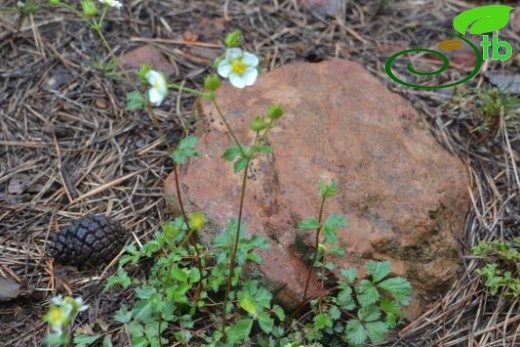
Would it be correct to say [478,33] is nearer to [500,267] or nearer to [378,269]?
[500,267]

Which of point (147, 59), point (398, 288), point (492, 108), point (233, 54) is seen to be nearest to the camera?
point (233, 54)

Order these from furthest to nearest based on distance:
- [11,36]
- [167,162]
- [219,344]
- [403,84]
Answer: [11,36]
[403,84]
[167,162]
[219,344]

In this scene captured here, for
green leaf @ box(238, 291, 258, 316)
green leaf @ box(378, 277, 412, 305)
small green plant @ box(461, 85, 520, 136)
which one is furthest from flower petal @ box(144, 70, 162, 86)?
small green plant @ box(461, 85, 520, 136)

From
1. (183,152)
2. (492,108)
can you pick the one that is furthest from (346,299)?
(492,108)

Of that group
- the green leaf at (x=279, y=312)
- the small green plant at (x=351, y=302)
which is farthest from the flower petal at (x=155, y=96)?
the green leaf at (x=279, y=312)

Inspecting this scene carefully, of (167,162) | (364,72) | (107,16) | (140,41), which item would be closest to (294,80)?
(364,72)

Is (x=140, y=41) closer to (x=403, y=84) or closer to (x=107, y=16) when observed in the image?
(x=107, y=16)

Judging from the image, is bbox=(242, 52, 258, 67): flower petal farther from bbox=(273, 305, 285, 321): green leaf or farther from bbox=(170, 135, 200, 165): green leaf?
bbox=(273, 305, 285, 321): green leaf
